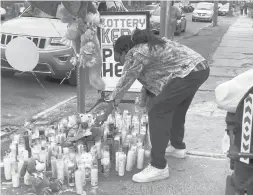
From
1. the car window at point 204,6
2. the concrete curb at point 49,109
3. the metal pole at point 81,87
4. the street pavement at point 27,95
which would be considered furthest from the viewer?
the car window at point 204,6

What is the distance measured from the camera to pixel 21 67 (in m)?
4.32

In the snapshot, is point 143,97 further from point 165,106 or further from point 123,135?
point 123,135

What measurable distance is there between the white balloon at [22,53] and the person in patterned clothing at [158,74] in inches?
46.3

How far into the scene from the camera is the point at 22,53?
4230mm

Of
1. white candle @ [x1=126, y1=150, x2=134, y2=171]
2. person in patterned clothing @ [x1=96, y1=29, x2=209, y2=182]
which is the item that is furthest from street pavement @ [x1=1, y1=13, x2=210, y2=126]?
person in patterned clothing @ [x1=96, y1=29, x2=209, y2=182]

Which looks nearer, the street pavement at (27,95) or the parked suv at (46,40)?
the street pavement at (27,95)

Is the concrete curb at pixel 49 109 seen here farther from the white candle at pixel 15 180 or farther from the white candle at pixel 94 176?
the white candle at pixel 94 176

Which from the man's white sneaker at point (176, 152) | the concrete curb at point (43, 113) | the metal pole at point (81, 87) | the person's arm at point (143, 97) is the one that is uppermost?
the person's arm at point (143, 97)

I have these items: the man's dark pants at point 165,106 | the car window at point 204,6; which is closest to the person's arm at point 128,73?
the man's dark pants at point 165,106

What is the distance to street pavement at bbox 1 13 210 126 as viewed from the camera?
5748mm

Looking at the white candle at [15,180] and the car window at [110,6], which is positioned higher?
the car window at [110,6]

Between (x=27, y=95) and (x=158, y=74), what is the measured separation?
387cm

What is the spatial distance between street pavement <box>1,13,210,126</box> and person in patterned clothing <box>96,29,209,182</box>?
96.1 inches

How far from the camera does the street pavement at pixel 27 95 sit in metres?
5.75
